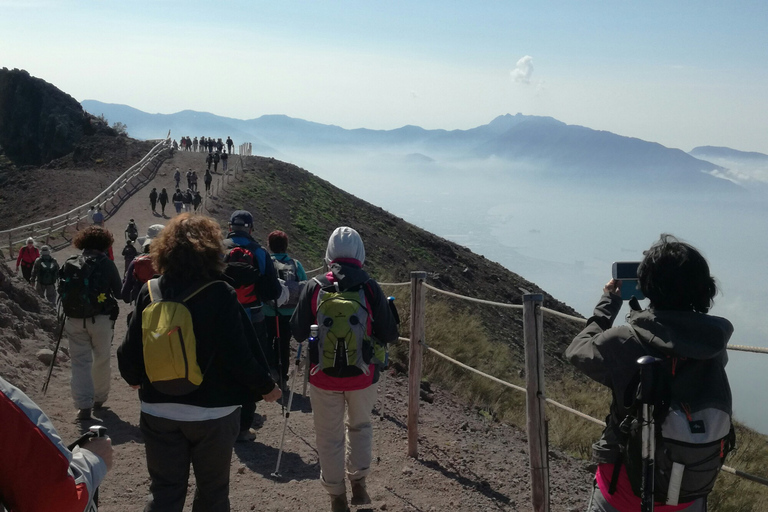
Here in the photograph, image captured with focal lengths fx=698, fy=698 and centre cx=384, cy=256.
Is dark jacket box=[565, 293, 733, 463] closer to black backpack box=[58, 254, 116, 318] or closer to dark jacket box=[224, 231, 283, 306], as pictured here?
dark jacket box=[224, 231, 283, 306]

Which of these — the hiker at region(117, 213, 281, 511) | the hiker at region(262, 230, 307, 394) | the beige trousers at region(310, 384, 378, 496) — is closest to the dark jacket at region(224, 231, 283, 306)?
the hiker at region(262, 230, 307, 394)

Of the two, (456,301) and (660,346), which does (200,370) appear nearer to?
(660,346)

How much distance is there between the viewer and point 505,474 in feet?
18.9

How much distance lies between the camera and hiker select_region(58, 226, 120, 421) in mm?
6020

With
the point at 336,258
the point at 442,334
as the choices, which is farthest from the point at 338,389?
the point at 442,334

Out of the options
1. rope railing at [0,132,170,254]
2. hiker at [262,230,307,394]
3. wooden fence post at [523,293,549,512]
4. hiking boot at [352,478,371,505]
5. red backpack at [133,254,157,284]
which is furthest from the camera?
rope railing at [0,132,170,254]

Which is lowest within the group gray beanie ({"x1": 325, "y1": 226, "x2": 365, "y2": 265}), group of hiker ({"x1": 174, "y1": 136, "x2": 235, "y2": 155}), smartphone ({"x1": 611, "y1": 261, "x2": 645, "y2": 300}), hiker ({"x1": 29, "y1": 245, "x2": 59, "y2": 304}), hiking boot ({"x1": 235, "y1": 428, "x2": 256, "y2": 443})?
hiking boot ({"x1": 235, "y1": 428, "x2": 256, "y2": 443})

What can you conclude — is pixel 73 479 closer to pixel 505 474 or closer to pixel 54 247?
pixel 505 474

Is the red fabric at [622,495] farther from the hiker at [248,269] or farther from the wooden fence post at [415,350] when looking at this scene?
the hiker at [248,269]

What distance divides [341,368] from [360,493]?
1.02 meters

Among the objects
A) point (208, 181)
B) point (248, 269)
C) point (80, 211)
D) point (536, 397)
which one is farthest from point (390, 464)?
point (208, 181)

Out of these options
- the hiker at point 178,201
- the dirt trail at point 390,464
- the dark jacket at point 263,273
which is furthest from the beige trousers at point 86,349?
the hiker at point 178,201

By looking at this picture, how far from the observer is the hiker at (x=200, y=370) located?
331cm

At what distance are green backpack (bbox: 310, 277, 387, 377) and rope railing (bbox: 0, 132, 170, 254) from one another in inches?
749
